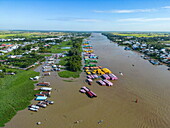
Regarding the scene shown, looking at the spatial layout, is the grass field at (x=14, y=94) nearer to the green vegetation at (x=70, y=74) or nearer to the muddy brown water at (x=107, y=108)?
the muddy brown water at (x=107, y=108)

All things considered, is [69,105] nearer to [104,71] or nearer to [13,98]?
[13,98]

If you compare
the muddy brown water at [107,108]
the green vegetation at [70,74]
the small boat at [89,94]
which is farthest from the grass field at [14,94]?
the small boat at [89,94]

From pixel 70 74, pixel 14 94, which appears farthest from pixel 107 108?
pixel 14 94

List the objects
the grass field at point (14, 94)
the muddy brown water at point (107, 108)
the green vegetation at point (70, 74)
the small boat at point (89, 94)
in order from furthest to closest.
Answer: the green vegetation at point (70, 74) < the small boat at point (89, 94) < the grass field at point (14, 94) < the muddy brown water at point (107, 108)

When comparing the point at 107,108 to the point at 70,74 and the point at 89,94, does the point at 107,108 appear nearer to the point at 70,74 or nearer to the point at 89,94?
the point at 89,94

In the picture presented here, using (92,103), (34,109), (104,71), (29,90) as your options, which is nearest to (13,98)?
(29,90)

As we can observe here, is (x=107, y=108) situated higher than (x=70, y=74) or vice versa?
(x=70, y=74)

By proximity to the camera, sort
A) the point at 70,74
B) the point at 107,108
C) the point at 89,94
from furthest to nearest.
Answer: the point at 70,74
the point at 89,94
the point at 107,108

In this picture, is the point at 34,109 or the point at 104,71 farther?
the point at 104,71
